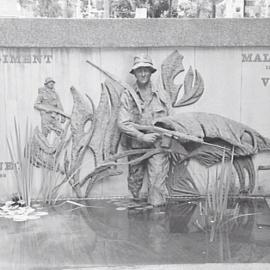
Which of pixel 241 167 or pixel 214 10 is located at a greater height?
pixel 214 10

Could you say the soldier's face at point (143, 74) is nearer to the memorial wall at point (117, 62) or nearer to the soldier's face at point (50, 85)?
the memorial wall at point (117, 62)

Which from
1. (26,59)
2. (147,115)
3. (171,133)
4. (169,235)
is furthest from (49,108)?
(169,235)

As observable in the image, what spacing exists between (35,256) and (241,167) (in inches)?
112

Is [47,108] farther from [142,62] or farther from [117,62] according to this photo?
[142,62]

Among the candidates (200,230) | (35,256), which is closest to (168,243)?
(200,230)

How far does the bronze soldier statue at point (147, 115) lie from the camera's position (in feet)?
17.9

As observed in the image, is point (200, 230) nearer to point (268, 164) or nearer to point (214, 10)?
point (268, 164)

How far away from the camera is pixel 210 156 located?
18.9ft

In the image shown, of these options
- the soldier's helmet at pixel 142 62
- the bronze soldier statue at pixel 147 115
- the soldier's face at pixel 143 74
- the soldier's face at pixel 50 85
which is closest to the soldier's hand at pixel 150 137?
the bronze soldier statue at pixel 147 115

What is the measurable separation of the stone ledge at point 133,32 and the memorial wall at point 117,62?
11 millimetres

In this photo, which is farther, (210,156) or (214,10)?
(214,10)

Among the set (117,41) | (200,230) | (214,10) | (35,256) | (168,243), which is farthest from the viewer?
(214,10)

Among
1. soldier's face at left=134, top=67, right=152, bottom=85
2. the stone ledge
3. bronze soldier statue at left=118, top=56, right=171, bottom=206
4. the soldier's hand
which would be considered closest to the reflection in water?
bronze soldier statue at left=118, top=56, right=171, bottom=206

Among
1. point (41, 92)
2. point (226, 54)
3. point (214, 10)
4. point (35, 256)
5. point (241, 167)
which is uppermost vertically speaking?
point (214, 10)
